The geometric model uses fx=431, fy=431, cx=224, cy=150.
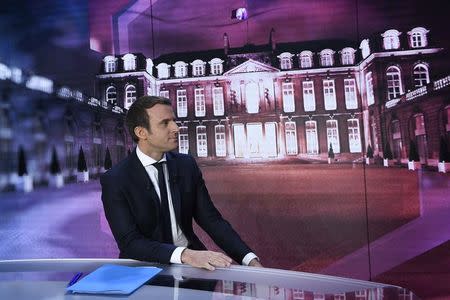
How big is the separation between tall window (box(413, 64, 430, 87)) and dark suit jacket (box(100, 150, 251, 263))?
2.42 metres

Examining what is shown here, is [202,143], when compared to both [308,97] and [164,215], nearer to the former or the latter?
[308,97]

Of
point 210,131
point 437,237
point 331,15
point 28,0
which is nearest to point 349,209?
point 437,237

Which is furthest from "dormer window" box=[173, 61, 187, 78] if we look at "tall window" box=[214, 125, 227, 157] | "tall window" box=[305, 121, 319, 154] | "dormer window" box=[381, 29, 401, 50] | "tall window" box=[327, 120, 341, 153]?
"dormer window" box=[381, 29, 401, 50]

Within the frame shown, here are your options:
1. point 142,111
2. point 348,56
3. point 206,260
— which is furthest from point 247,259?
point 348,56

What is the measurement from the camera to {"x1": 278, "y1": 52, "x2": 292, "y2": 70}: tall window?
354cm

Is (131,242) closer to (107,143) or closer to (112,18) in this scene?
(107,143)

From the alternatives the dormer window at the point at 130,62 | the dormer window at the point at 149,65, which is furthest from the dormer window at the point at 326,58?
the dormer window at the point at 130,62

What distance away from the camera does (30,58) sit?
3742 mm

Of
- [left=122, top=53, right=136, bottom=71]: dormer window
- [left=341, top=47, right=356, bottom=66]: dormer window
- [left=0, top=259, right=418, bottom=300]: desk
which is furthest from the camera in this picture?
[left=122, top=53, right=136, bottom=71]: dormer window

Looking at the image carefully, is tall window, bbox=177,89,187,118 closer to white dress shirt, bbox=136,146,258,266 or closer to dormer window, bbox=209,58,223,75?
dormer window, bbox=209,58,223,75

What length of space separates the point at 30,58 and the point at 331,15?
2574mm

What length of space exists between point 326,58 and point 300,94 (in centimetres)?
36

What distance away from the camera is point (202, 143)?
3.64m

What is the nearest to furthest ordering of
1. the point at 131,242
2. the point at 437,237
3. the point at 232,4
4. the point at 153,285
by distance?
the point at 153,285, the point at 131,242, the point at 437,237, the point at 232,4
